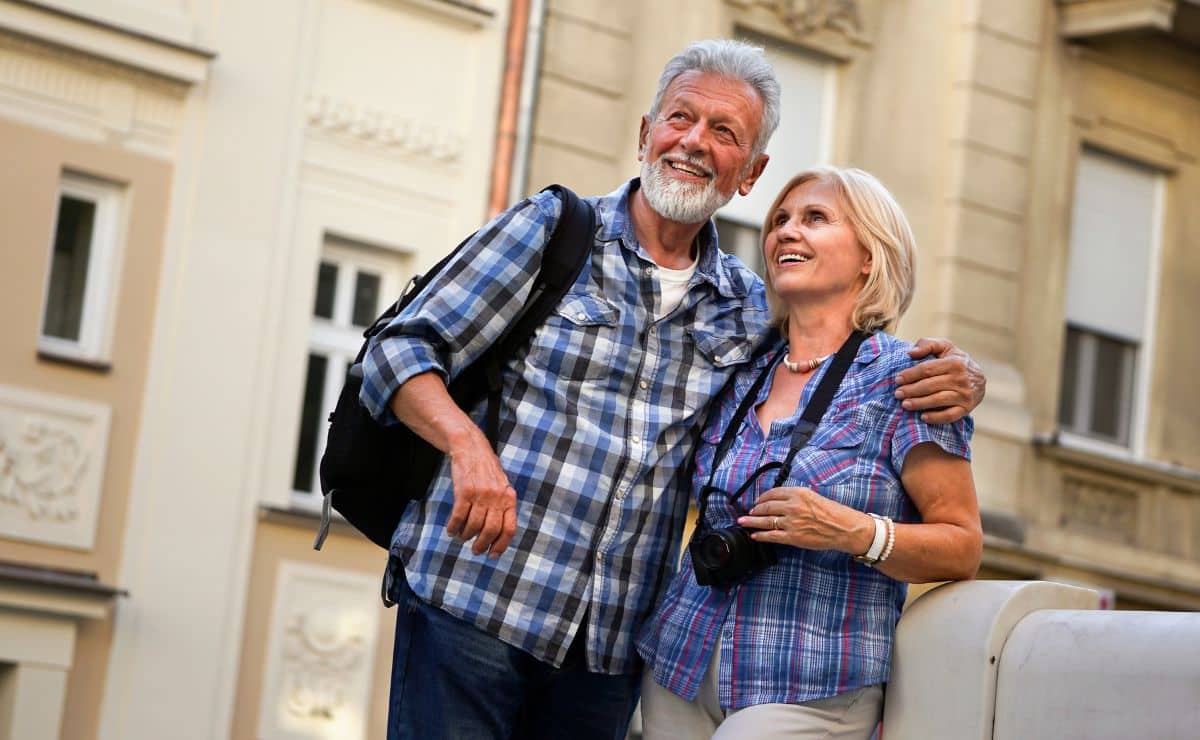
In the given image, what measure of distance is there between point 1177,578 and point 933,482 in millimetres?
13496

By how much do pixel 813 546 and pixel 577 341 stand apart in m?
0.75

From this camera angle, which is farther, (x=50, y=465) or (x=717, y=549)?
(x=50, y=465)

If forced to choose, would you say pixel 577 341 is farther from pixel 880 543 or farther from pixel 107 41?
pixel 107 41

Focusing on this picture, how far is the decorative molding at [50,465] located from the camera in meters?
11.6

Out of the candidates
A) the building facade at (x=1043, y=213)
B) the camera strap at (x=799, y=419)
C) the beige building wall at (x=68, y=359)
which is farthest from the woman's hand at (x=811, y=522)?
the building facade at (x=1043, y=213)

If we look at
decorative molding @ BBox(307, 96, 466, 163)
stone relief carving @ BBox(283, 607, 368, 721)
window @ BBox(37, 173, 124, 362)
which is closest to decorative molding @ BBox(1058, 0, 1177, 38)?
decorative molding @ BBox(307, 96, 466, 163)

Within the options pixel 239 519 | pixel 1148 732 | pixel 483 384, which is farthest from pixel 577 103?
pixel 1148 732

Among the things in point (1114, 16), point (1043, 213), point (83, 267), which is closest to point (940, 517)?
point (83, 267)

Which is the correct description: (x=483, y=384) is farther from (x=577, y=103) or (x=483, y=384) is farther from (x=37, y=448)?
(x=577, y=103)

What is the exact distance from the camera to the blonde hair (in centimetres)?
432

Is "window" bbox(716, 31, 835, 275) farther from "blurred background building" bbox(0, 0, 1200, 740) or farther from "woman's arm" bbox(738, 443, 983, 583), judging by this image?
"woman's arm" bbox(738, 443, 983, 583)

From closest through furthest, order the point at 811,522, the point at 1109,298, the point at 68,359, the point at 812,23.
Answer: the point at 811,522 → the point at 68,359 → the point at 812,23 → the point at 1109,298

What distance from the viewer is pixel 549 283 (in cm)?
435

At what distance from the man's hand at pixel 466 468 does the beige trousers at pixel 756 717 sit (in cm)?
48
